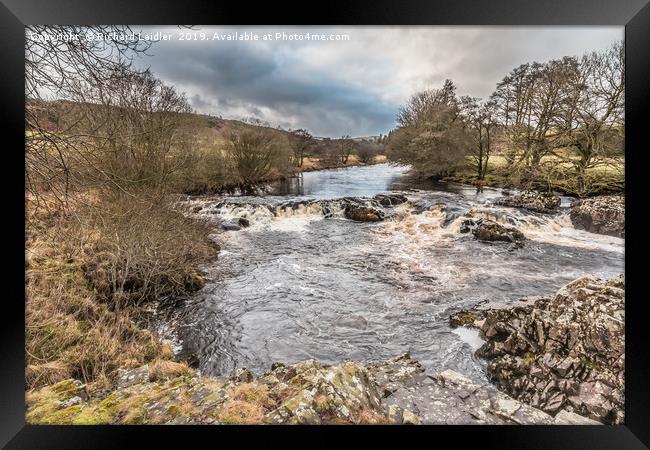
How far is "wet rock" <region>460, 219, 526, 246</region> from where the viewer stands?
342 centimetres

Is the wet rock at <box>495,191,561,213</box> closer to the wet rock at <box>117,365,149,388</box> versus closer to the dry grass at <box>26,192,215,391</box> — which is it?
the dry grass at <box>26,192,215,391</box>

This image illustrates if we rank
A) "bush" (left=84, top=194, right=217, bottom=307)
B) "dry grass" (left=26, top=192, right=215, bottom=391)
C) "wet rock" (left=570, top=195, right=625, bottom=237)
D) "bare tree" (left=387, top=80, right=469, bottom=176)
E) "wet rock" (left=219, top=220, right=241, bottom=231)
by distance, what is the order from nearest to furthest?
"dry grass" (left=26, top=192, right=215, bottom=391)
"wet rock" (left=570, top=195, right=625, bottom=237)
"bush" (left=84, top=194, right=217, bottom=307)
"bare tree" (left=387, top=80, right=469, bottom=176)
"wet rock" (left=219, top=220, right=241, bottom=231)

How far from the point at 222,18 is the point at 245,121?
4.43ft

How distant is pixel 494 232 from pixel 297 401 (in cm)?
300

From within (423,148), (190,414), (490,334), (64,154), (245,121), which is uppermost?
(245,121)

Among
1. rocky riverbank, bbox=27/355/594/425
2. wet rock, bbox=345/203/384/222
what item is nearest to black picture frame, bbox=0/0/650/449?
rocky riverbank, bbox=27/355/594/425

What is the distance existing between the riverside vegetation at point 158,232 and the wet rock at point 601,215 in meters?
0.02

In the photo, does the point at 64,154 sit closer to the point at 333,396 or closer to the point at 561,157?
the point at 333,396

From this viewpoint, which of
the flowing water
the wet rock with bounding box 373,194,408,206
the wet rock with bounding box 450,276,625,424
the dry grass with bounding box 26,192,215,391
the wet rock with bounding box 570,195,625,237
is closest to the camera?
the wet rock with bounding box 450,276,625,424

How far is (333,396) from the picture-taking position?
77.5 inches

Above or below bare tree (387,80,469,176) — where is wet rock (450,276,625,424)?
below

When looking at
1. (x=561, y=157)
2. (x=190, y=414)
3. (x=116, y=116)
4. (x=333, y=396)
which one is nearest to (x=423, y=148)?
(x=561, y=157)

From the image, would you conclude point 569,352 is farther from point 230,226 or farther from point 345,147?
point 230,226

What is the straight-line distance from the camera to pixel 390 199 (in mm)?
4262
